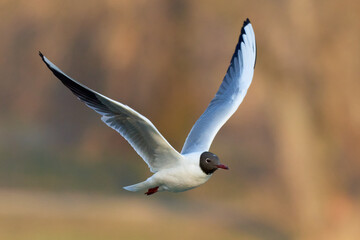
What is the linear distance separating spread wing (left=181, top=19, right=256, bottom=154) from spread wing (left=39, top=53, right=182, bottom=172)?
27cm

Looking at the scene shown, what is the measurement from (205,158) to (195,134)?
1.67ft

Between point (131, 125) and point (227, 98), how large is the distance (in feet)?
2.95

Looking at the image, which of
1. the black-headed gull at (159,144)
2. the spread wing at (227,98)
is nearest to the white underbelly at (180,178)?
the black-headed gull at (159,144)

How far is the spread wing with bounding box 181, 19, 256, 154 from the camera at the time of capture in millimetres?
3279

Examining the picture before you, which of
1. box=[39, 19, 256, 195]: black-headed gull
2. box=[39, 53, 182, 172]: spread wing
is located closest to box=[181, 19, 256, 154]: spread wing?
box=[39, 19, 256, 195]: black-headed gull

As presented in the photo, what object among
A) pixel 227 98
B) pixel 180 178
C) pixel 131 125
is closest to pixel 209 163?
pixel 180 178

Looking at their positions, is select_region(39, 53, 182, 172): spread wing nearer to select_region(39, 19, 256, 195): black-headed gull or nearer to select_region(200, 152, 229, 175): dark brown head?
select_region(39, 19, 256, 195): black-headed gull

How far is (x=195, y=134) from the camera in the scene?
3326mm

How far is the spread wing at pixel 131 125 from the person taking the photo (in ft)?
8.84

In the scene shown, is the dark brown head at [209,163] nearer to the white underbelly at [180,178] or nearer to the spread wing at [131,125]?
the white underbelly at [180,178]

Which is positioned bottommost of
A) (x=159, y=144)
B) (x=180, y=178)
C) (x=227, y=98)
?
(x=180, y=178)

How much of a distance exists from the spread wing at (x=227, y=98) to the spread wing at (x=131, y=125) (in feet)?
0.89

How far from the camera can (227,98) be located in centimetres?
356

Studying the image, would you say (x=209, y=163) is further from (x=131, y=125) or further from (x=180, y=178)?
(x=131, y=125)
